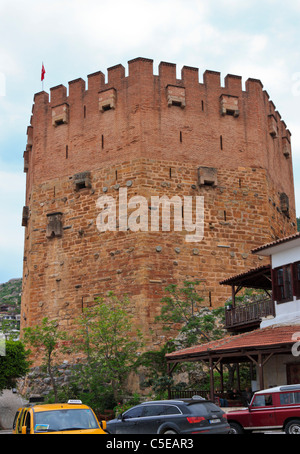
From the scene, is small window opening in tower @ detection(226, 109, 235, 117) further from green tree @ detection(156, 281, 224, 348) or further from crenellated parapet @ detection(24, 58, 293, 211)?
green tree @ detection(156, 281, 224, 348)

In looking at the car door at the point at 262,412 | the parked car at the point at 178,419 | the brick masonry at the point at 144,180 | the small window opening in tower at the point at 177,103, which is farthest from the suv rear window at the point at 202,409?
the small window opening in tower at the point at 177,103

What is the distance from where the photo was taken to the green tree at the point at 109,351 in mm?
23391

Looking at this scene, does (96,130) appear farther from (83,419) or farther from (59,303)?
(83,419)

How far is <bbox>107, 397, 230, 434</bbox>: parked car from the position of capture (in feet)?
43.5

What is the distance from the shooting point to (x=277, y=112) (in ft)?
110

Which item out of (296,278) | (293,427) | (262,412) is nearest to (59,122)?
(296,278)

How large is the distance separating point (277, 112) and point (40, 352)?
17.5m

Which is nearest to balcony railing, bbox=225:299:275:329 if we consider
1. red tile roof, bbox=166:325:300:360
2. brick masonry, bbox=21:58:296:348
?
red tile roof, bbox=166:325:300:360

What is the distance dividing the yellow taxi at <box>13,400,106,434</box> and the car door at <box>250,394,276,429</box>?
4095mm

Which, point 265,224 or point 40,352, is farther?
point 265,224

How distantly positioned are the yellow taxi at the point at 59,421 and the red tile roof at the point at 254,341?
6.50 metres

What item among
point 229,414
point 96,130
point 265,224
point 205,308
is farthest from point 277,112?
point 229,414

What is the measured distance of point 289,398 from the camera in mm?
14430

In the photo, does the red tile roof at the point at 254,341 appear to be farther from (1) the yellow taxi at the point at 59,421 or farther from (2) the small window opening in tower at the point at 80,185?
(2) the small window opening in tower at the point at 80,185
